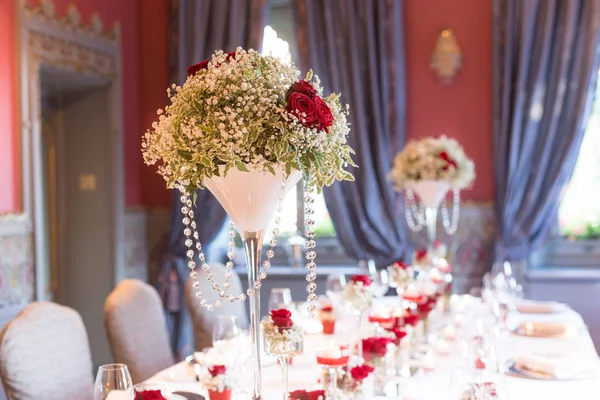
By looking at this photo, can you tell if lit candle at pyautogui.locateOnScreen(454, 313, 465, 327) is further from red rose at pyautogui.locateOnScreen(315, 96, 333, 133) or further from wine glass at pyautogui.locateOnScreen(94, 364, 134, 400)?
wine glass at pyautogui.locateOnScreen(94, 364, 134, 400)

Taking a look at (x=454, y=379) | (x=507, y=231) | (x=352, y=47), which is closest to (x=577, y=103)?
(x=507, y=231)

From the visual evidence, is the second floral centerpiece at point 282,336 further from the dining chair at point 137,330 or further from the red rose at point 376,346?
the dining chair at point 137,330

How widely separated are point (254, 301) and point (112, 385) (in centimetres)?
40

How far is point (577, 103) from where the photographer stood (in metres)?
5.49

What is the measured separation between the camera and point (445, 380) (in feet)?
8.57

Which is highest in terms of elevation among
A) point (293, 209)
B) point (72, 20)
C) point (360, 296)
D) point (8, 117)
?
point (72, 20)

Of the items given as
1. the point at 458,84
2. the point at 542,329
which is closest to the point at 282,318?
the point at 542,329

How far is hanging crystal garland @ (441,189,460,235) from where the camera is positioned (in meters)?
5.89

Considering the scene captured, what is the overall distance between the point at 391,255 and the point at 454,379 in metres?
3.51

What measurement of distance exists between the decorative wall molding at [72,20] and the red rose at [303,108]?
3.72m

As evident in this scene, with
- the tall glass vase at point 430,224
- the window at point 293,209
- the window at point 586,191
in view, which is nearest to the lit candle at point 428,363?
the tall glass vase at point 430,224

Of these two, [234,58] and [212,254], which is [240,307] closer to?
[212,254]

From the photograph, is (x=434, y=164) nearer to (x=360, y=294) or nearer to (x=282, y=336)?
(x=360, y=294)

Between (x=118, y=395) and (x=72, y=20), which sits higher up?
(x=72, y=20)
